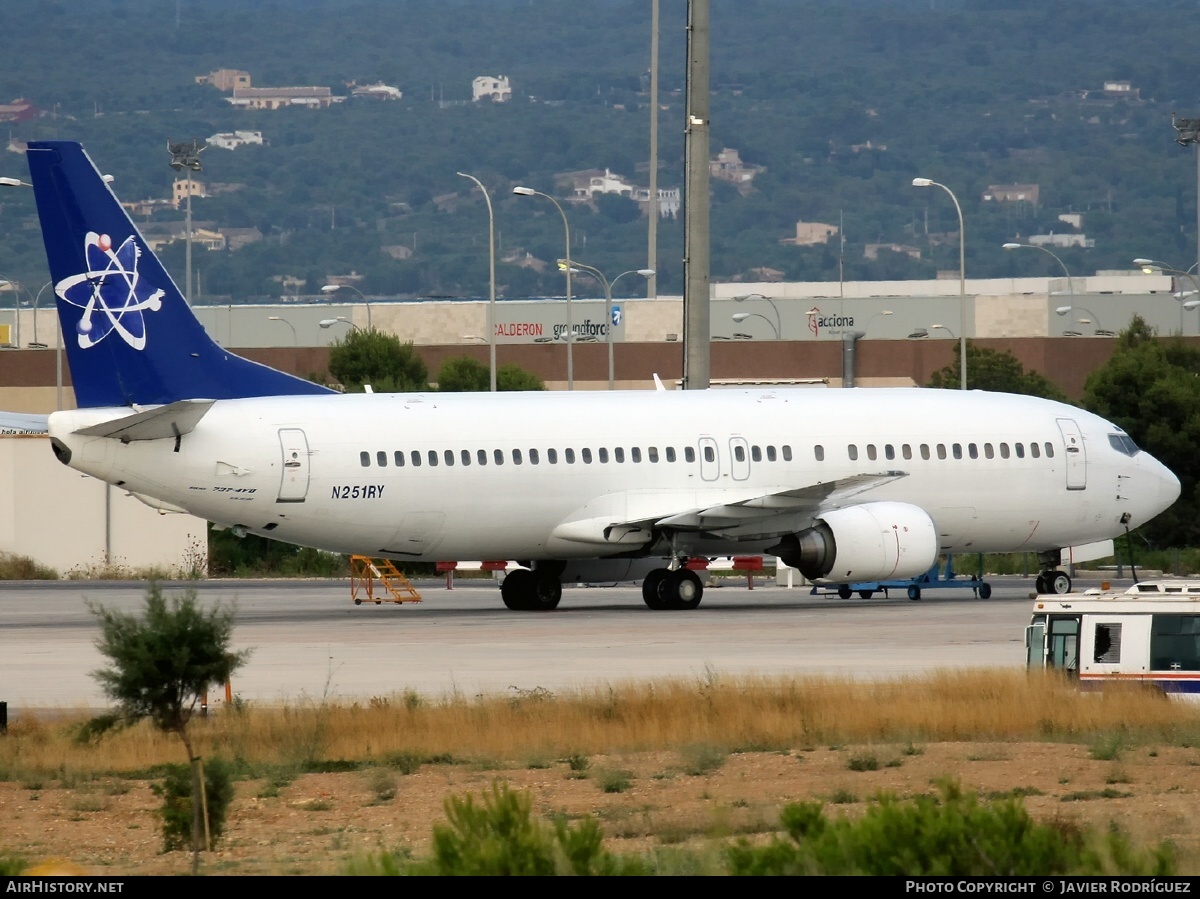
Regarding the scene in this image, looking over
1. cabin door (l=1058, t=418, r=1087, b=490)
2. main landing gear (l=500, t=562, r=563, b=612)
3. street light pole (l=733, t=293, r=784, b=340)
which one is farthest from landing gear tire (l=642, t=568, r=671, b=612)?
street light pole (l=733, t=293, r=784, b=340)

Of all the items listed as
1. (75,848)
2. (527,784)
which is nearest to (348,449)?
(527,784)

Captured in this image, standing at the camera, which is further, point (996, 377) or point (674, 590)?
point (996, 377)

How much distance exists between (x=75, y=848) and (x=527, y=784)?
12.9ft

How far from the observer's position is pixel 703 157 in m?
41.4

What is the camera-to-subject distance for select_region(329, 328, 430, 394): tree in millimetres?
81438

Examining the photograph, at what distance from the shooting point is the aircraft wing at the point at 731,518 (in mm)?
34531

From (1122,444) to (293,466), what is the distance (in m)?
16.2

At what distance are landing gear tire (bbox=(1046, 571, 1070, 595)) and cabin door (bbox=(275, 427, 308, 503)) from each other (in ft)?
46.0

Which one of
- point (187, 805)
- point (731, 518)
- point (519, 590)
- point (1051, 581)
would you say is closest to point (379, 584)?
point (519, 590)

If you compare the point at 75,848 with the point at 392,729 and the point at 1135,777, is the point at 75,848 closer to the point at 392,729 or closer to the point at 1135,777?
the point at 392,729

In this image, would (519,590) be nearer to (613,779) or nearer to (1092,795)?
(613,779)

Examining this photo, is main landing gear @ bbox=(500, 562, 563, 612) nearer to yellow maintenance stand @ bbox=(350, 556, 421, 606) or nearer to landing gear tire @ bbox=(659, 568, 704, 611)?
landing gear tire @ bbox=(659, 568, 704, 611)

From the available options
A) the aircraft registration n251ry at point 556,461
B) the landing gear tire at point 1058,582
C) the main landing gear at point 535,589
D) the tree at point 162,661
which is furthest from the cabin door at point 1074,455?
the tree at point 162,661

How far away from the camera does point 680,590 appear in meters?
36.1
